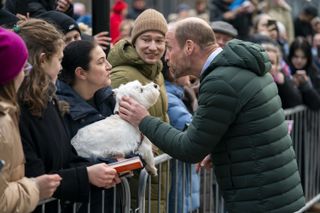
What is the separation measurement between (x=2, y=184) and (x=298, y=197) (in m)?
2.24

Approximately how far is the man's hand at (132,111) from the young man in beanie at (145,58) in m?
0.94

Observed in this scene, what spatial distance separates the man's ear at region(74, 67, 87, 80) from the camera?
5523mm

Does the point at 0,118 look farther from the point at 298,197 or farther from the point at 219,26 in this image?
the point at 219,26

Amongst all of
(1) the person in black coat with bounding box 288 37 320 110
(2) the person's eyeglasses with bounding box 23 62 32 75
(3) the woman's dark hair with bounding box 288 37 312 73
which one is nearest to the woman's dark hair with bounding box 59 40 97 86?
(2) the person's eyeglasses with bounding box 23 62 32 75

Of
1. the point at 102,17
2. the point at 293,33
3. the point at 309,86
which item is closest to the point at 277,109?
the point at 102,17

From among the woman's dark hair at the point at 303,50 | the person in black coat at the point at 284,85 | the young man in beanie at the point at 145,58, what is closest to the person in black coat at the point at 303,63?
the woman's dark hair at the point at 303,50

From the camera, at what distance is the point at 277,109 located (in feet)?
18.2

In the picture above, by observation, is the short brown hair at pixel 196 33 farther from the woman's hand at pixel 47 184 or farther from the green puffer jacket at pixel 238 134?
the woman's hand at pixel 47 184

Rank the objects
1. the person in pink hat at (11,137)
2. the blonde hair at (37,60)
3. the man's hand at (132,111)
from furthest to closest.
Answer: the man's hand at (132,111) < the blonde hair at (37,60) < the person in pink hat at (11,137)

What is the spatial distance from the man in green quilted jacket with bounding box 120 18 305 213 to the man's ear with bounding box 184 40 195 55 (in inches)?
6.4

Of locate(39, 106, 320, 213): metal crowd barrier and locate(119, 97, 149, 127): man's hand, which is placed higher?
locate(119, 97, 149, 127): man's hand

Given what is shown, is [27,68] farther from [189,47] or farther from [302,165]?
[302,165]

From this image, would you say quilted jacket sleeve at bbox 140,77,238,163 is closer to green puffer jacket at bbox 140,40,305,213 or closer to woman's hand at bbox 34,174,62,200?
green puffer jacket at bbox 140,40,305,213

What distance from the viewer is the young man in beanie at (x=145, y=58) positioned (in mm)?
6512
